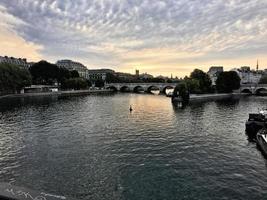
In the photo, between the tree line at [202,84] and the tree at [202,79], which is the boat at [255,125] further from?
the tree at [202,79]

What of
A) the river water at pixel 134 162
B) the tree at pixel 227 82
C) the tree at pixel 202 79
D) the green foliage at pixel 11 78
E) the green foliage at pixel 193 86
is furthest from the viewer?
the tree at pixel 227 82

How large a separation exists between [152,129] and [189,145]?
48.2 feet

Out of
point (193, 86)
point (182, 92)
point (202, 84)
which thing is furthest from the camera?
point (202, 84)

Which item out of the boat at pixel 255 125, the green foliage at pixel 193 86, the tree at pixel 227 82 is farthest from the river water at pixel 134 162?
the tree at pixel 227 82

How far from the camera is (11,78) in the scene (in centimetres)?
14862

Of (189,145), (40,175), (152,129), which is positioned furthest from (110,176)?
(152,129)

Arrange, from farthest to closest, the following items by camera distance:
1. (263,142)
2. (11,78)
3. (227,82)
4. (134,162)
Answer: (227,82)
(11,78)
(263,142)
(134,162)

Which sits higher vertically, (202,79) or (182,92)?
(202,79)

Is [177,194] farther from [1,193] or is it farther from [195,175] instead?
[1,193]

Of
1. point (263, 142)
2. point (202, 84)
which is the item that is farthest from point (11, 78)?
point (263, 142)

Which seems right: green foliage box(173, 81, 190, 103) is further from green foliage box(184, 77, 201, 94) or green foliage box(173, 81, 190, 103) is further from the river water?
the river water

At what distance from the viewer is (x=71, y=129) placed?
60.8m

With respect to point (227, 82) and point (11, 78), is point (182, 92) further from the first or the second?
point (11, 78)

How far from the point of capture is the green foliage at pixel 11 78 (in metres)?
144
